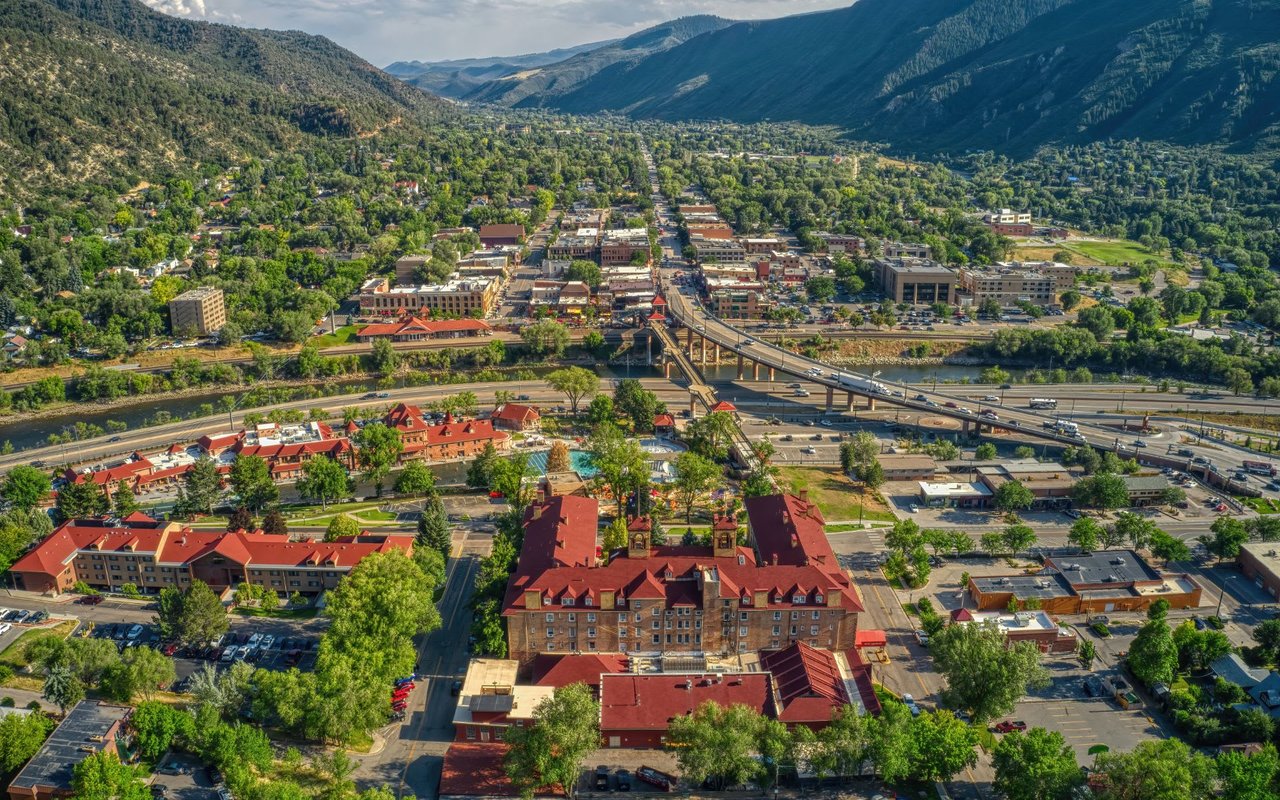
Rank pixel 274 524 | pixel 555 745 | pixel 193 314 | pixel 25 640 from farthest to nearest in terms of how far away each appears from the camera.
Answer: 1. pixel 193 314
2. pixel 274 524
3. pixel 25 640
4. pixel 555 745

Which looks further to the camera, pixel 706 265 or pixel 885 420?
pixel 706 265

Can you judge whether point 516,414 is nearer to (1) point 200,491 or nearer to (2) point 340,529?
(2) point 340,529

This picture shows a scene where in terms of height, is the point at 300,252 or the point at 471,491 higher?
the point at 300,252

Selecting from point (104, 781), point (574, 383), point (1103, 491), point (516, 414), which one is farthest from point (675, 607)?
point (574, 383)

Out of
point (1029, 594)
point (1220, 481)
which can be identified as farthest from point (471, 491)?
point (1220, 481)

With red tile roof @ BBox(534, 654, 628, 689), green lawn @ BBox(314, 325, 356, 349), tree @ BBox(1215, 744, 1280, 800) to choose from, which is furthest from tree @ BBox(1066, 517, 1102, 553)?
green lawn @ BBox(314, 325, 356, 349)

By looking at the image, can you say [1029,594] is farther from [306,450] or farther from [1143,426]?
[306,450]
